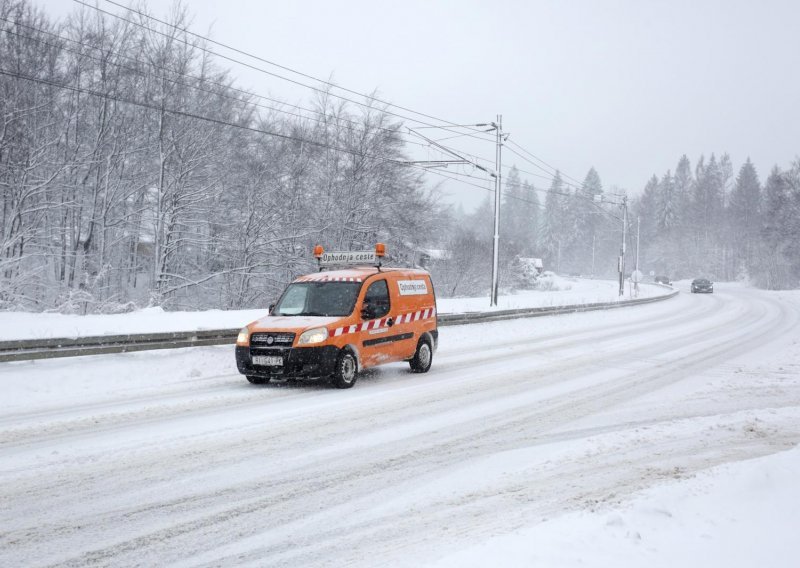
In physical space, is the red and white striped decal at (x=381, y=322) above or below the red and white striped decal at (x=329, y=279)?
below

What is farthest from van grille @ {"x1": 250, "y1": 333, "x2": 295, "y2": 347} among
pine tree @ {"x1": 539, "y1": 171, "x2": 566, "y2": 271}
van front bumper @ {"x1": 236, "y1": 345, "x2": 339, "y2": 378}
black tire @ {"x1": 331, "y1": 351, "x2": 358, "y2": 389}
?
pine tree @ {"x1": 539, "y1": 171, "x2": 566, "y2": 271}

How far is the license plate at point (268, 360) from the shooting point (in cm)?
978

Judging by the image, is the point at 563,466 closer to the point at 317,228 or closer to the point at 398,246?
the point at 317,228

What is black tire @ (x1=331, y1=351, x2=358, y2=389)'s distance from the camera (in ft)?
32.6

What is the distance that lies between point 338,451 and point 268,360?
3.83 m

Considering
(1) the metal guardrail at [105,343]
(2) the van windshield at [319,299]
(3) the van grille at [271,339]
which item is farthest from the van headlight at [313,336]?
(1) the metal guardrail at [105,343]

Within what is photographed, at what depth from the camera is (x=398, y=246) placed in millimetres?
36781

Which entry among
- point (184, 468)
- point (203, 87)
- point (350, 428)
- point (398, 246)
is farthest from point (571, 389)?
point (398, 246)

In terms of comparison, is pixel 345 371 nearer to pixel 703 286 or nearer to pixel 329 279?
pixel 329 279

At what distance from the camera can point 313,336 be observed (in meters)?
9.75

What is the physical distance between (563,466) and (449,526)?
190 cm

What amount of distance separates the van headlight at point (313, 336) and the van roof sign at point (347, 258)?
3096mm

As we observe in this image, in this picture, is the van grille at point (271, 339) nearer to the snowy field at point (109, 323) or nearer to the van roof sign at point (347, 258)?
the van roof sign at point (347, 258)

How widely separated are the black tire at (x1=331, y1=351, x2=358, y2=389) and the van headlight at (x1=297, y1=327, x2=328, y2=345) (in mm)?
458
